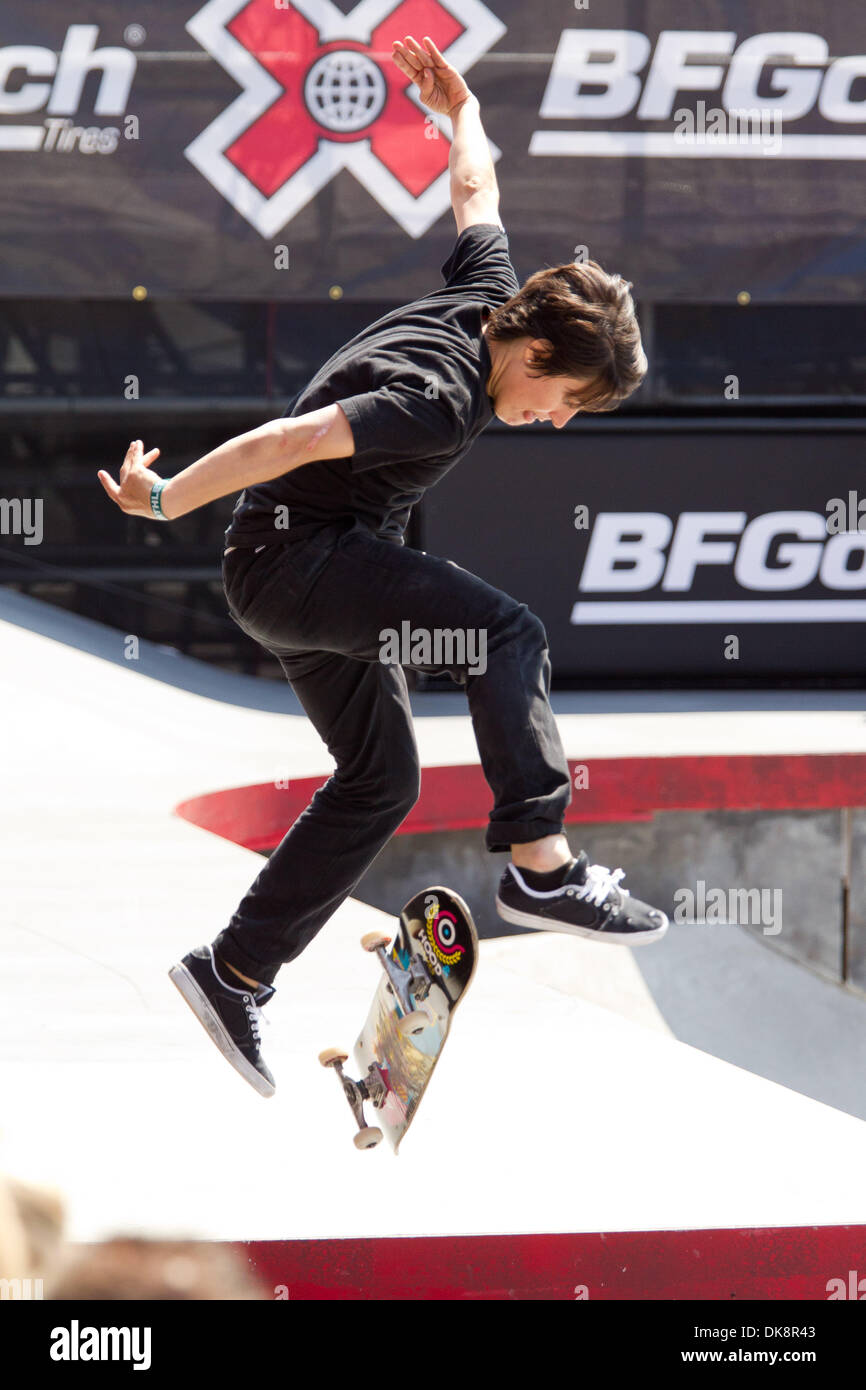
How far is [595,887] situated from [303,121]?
754 cm

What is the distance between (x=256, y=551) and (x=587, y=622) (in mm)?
7234

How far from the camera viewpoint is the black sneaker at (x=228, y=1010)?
2.55m

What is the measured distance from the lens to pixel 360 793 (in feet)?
8.57

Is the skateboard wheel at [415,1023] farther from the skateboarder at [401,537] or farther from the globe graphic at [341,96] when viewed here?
the globe graphic at [341,96]

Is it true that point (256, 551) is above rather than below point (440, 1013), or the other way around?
above

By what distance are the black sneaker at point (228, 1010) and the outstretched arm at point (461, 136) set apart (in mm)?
1611

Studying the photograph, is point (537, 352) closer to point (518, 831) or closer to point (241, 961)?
point (518, 831)

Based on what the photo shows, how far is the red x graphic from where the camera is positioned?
8539 mm

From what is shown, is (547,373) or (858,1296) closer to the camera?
(858,1296)

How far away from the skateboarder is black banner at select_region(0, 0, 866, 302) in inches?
251

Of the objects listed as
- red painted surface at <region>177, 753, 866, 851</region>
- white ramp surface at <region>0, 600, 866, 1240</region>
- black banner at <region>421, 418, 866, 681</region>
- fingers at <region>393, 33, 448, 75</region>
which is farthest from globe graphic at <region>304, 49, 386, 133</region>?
fingers at <region>393, 33, 448, 75</region>

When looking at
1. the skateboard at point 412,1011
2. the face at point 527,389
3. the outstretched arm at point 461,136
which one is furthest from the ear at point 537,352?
the skateboard at point 412,1011

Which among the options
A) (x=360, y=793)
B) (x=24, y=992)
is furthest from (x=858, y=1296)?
(x=24, y=992)
